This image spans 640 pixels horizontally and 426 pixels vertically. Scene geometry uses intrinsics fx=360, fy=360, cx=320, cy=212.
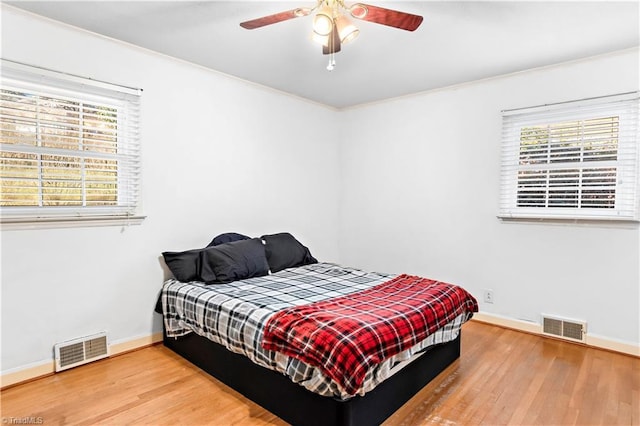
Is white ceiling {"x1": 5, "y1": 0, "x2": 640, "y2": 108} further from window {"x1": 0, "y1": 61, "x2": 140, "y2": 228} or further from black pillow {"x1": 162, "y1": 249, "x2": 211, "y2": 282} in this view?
black pillow {"x1": 162, "y1": 249, "x2": 211, "y2": 282}

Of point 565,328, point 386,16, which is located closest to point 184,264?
point 386,16

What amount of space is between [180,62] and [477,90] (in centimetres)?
290

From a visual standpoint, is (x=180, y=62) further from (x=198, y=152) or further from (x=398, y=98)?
(x=398, y=98)

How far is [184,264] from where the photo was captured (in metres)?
2.98

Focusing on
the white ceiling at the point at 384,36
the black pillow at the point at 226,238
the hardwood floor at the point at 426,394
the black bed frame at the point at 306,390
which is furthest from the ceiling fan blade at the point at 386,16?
the black pillow at the point at 226,238

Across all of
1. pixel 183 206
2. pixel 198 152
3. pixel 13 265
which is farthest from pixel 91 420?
pixel 198 152

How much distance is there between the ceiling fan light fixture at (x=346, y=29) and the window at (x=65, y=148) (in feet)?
6.01

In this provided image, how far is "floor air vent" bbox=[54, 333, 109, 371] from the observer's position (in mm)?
2568

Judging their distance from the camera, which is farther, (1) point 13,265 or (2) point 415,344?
(1) point 13,265

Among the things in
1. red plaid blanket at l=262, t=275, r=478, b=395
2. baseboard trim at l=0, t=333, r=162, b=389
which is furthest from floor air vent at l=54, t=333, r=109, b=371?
red plaid blanket at l=262, t=275, r=478, b=395

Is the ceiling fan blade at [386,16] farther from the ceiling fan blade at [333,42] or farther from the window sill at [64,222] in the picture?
the window sill at [64,222]

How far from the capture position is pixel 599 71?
119 inches

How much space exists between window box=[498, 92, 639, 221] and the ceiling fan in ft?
6.69

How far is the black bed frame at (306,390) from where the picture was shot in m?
1.86
